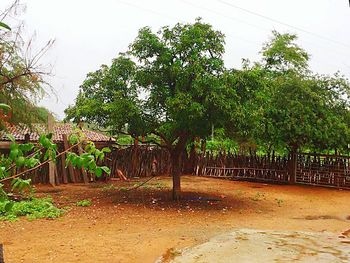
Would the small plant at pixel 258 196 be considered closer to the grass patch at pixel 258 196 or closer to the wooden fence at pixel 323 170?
the grass patch at pixel 258 196

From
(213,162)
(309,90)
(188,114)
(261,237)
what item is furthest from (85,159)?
(213,162)

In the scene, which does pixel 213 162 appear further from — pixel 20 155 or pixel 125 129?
pixel 20 155

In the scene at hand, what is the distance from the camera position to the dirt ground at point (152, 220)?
6.68 meters

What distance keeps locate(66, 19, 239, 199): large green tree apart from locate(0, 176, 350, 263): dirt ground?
5.99 ft

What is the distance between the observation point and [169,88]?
1118cm

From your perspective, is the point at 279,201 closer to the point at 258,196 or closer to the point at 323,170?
the point at 258,196

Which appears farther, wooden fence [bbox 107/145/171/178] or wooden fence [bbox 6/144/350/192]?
wooden fence [bbox 107/145/171/178]

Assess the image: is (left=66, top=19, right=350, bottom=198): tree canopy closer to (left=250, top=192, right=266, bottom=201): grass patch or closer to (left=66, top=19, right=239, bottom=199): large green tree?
(left=66, top=19, right=239, bottom=199): large green tree

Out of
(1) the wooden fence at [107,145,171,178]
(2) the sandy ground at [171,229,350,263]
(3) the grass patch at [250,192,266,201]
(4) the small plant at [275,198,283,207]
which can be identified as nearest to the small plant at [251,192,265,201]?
(3) the grass patch at [250,192,266,201]

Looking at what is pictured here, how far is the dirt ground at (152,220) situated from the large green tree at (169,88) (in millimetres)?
1825

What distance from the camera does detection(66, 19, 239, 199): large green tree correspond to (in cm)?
1005

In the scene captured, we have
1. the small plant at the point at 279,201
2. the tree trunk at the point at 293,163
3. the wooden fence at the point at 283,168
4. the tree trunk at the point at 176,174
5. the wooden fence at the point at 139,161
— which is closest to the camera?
the tree trunk at the point at 176,174

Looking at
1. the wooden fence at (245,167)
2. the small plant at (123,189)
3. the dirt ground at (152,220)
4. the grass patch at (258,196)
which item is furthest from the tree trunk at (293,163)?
the small plant at (123,189)

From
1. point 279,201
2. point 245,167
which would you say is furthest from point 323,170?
point 279,201
